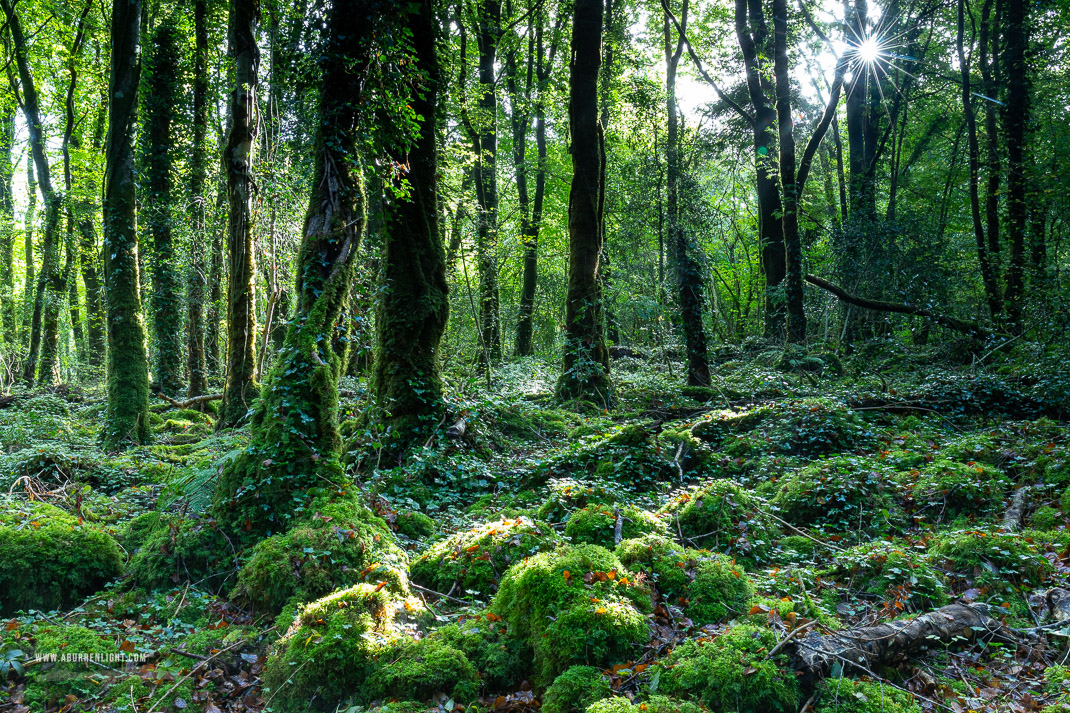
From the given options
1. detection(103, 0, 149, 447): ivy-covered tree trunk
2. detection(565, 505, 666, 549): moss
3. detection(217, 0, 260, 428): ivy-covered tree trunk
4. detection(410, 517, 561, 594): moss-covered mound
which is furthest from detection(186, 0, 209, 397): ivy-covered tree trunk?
detection(565, 505, 666, 549): moss

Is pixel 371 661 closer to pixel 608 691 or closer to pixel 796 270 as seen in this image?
pixel 608 691

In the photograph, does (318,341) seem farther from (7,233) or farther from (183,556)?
(7,233)

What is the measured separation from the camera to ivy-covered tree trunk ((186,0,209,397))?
1227cm

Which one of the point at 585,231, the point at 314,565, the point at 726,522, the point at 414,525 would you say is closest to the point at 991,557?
the point at 726,522

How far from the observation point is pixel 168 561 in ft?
14.9

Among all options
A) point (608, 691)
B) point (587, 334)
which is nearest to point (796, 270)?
point (587, 334)

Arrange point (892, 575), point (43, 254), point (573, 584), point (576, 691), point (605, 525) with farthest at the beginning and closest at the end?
point (43, 254) → point (605, 525) → point (892, 575) → point (573, 584) → point (576, 691)

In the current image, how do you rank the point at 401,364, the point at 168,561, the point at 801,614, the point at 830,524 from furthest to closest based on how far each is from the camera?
the point at 401,364
the point at 830,524
the point at 168,561
the point at 801,614

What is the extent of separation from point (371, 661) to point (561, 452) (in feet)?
15.3

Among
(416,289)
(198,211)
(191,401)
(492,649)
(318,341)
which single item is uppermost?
(198,211)

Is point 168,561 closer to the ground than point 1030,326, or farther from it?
closer to the ground

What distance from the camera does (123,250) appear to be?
9469 mm

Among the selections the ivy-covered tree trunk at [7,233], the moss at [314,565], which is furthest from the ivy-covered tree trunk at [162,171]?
the ivy-covered tree trunk at [7,233]

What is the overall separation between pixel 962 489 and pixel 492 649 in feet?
16.1
